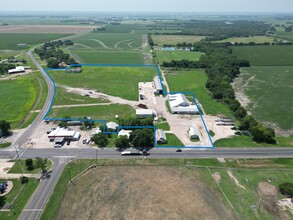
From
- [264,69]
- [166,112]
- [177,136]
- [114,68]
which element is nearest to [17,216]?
[177,136]

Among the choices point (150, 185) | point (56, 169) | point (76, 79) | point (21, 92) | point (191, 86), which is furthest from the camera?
point (76, 79)

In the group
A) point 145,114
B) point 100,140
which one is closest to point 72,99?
point 145,114

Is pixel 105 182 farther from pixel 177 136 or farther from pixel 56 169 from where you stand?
pixel 177 136

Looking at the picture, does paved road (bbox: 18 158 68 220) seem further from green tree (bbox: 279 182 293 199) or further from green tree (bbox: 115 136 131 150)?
green tree (bbox: 279 182 293 199)

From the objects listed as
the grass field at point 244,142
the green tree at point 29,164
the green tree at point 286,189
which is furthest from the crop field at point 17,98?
the green tree at point 286,189

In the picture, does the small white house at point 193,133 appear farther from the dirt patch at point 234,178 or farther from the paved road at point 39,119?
the paved road at point 39,119

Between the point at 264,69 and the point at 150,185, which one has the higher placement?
the point at 150,185

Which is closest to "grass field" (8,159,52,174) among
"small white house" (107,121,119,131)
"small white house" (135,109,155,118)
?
"small white house" (107,121,119,131)
